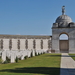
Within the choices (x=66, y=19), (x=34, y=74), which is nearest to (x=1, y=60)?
(x=34, y=74)

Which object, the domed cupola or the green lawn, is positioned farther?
the domed cupola

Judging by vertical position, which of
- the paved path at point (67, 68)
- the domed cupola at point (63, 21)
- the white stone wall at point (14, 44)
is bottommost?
the paved path at point (67, 68)

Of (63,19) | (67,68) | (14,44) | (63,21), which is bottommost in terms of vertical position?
(67,68)

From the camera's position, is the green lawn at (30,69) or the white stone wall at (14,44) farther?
the white stone wall at (14,44)

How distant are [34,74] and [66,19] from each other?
1848 inches

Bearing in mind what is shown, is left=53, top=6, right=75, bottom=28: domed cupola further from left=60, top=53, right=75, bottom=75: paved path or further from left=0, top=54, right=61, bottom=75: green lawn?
left=0, top=54, right=61, bottom=75: green lawn

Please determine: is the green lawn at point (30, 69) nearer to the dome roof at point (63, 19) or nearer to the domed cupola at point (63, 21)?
the domed cupola at point (63, 21)

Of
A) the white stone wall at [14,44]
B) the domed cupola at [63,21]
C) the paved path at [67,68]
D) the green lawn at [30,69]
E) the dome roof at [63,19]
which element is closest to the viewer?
the green lawn at [30,69]

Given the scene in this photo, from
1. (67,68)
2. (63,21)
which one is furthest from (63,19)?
(67,68)

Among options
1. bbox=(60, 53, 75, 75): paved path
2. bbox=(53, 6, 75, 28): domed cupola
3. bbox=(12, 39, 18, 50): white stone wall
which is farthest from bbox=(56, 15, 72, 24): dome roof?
bbox=(60, 53, 75, 75): paved path

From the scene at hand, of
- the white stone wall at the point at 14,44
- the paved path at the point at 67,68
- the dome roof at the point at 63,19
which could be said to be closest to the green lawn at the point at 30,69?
the paved path at the point at 67,68

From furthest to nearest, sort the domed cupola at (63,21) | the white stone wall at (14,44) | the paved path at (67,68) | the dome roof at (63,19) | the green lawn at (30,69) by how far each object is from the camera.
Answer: the dome roof at (63,19)
the white stone wall at (14,44)
the domed cupola at (63,21)
the paved path at (67,68)
the green lawn at (30,69)

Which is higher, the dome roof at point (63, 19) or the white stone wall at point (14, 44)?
the dome roof at point (63, 19)

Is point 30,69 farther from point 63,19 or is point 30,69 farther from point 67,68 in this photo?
point 63,19
